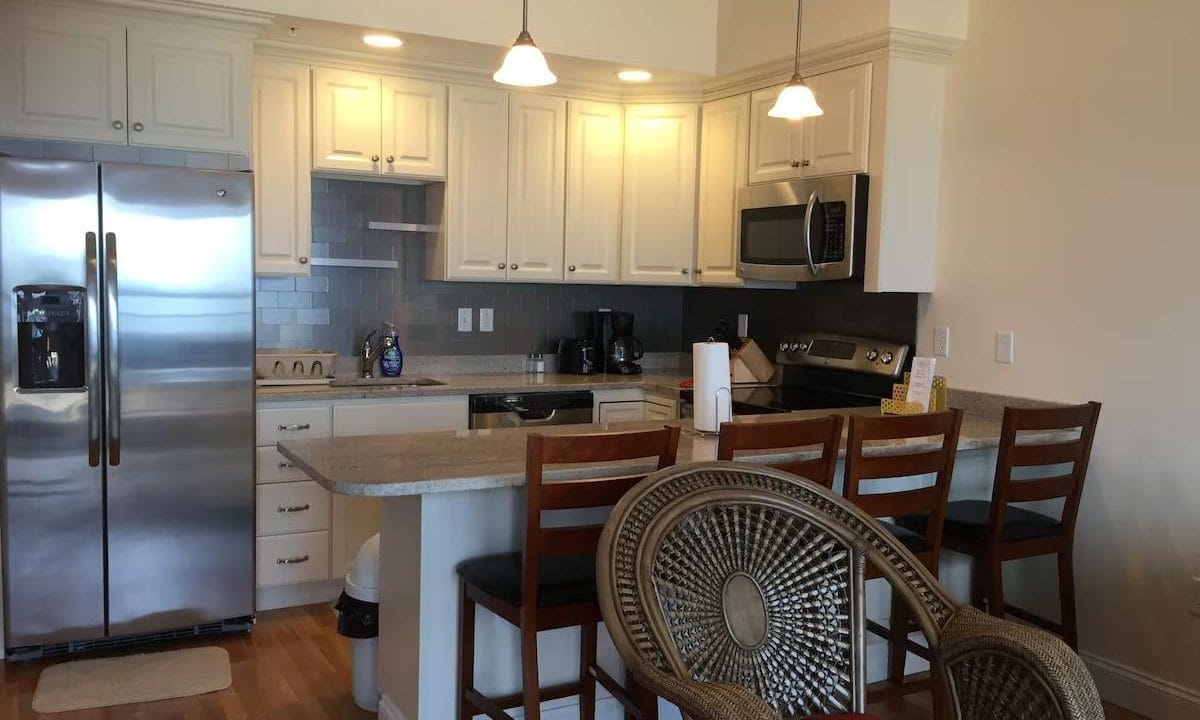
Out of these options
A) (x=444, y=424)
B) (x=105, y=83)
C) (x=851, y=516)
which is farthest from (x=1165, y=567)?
(x=105, y=83)

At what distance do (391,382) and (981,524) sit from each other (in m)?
A: 2.57

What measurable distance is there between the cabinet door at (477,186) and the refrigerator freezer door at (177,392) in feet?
3.58

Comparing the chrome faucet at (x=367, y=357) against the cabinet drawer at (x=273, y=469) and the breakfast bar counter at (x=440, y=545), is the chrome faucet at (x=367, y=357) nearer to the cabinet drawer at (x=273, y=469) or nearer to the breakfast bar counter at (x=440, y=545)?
the cabinet drawer at (x=273, y=469)

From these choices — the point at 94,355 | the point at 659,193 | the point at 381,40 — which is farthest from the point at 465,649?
the point at 659,193

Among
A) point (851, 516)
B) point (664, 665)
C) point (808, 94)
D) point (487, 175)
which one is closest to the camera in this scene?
point (664, 665)

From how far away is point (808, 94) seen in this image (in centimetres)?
296

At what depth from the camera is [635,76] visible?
4.60 meters

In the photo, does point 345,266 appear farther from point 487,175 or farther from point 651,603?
point 651,603

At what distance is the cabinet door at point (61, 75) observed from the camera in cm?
337

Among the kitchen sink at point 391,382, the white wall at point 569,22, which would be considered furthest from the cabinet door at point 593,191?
the kitchen sink at point 391,382

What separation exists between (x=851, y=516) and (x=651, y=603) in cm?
54

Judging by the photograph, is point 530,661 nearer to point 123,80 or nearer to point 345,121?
point 123,80

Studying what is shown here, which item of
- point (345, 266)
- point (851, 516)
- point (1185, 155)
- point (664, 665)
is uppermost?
point (1185, 155)

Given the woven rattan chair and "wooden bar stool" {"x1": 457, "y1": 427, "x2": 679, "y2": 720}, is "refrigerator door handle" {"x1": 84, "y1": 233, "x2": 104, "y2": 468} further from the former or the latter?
the woven rattan chair
